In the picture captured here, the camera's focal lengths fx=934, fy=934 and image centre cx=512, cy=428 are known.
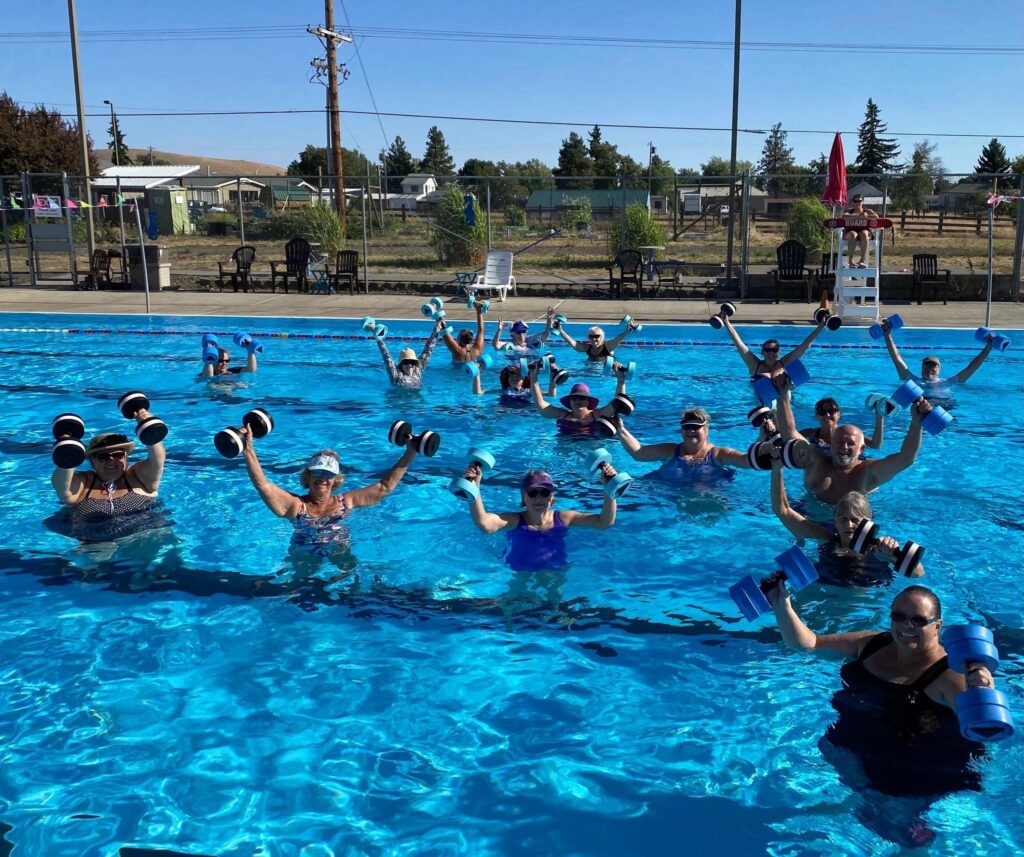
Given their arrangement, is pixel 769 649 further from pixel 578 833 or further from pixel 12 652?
pixel 12 652

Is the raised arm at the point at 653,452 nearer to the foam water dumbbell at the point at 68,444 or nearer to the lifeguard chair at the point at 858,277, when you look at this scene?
the foam water dumbbell at the point at 68,444

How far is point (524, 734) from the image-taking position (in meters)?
4.84

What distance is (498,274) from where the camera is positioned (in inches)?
838

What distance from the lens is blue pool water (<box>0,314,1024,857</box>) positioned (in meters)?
4.18

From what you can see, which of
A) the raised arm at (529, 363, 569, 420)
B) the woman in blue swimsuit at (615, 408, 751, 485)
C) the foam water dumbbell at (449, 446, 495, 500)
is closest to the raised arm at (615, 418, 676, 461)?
the woman in blue swimsuit at (615, 408, 751, 485)

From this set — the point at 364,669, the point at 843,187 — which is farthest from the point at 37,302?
the point at 364,669

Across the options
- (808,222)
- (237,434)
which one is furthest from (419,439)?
(808,222)

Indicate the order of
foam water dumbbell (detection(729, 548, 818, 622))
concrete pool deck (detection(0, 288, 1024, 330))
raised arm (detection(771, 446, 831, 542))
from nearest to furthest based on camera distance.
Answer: foam water dumbbell (detection(729, 548, 818, 622)) < raised arm (detection(771, 446, 831, 542)) < concrete pool deck (detection(0, 288, 1024, 330))

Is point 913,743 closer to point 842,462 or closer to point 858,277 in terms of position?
point 842,462

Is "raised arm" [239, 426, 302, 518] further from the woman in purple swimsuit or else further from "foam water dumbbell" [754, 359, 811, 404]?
"foam water dumbbell" [754, 359, 811, 404]

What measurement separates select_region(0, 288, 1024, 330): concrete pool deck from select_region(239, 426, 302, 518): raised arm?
39.8 ft

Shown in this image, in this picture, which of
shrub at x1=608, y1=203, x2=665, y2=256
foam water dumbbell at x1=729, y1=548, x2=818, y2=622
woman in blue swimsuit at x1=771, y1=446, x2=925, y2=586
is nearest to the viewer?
foam water dumbbell at x1=729, y1=548, x2=818, y2=622

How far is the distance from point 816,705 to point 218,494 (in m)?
5.68

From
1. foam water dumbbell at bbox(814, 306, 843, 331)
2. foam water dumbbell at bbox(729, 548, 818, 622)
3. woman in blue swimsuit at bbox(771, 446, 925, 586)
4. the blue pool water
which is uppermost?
foam water dumbbell at bbox(814, 306, 843, 331)
